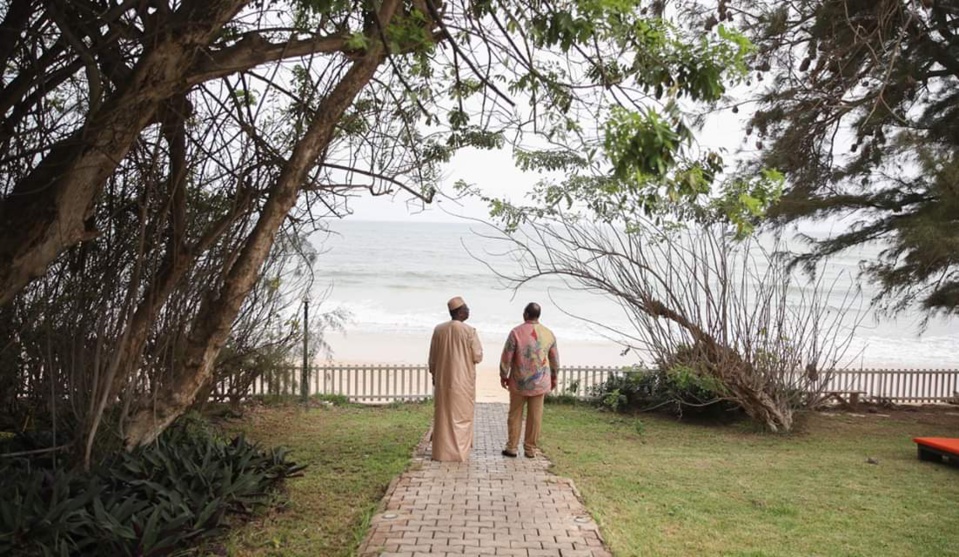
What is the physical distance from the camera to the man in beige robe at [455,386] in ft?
26.8

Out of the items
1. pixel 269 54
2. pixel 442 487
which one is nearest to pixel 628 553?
pixel 442 487

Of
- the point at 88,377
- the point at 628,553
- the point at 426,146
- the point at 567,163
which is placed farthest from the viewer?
the point at 567,163

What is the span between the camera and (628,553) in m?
5.27

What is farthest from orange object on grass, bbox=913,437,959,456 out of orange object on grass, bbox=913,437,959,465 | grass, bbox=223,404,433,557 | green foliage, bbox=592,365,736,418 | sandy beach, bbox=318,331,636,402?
sandy beach, bbox=318,331,636,402

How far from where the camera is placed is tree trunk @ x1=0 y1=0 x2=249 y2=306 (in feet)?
15.3

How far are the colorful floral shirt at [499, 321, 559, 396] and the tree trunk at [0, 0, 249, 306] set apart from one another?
4.66m

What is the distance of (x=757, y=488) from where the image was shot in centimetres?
793

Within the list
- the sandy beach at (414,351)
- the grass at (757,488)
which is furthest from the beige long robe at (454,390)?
the sandy beach at (414,351)

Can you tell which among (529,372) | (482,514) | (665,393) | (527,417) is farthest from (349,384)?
(482,514)

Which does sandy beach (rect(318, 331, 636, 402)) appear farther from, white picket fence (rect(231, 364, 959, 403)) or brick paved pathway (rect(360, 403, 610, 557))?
brick paved pathway (rect(360, 403, 610, 557))

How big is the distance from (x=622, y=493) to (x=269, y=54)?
4.98m

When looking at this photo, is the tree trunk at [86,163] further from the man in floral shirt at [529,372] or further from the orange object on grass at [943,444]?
the orange object on grass at [943,444]

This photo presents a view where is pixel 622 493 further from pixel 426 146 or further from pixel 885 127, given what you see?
pixel 885 127

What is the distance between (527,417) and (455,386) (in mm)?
959
